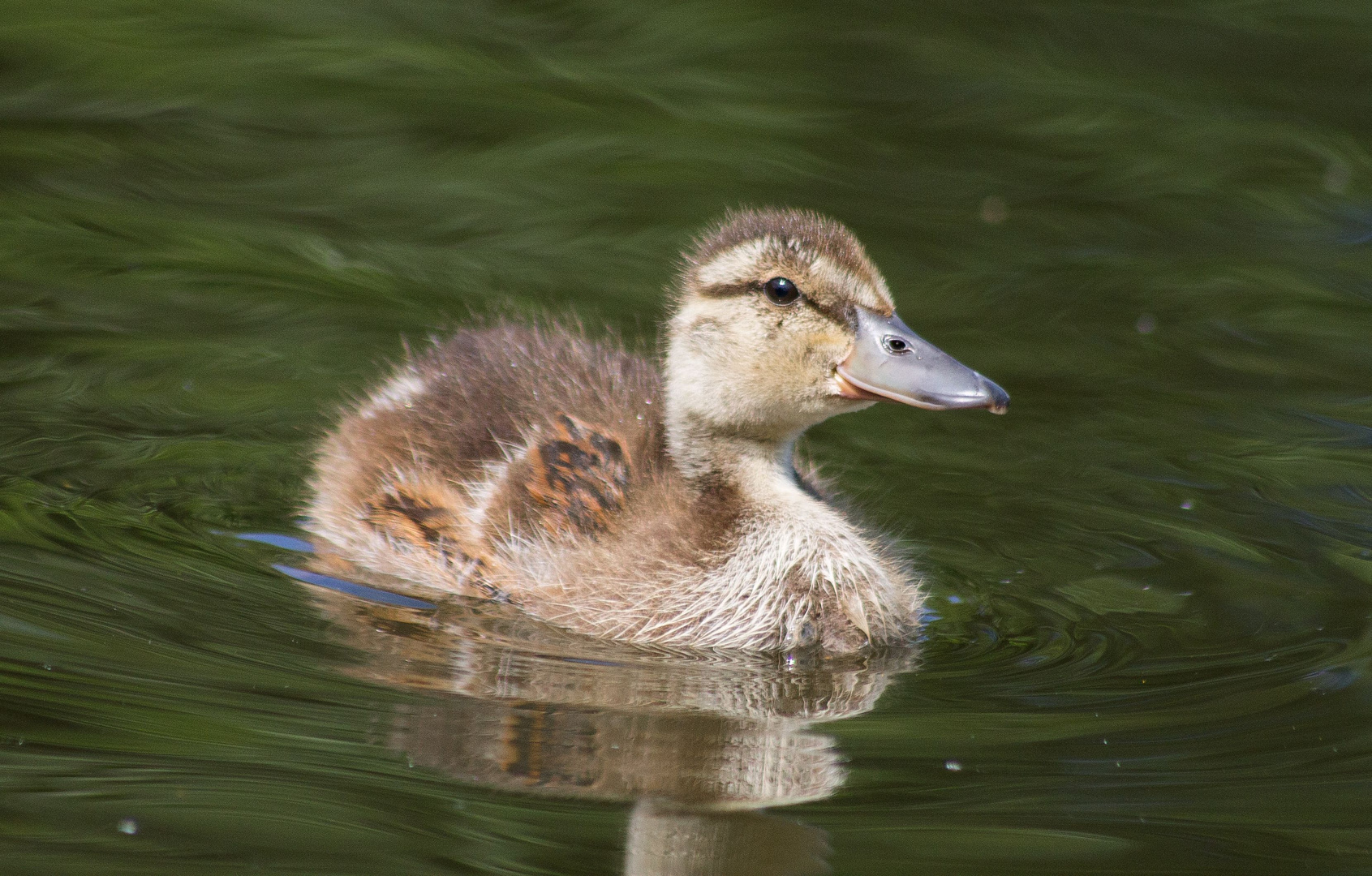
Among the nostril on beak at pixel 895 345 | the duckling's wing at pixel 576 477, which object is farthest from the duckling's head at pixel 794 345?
the duckling's wing at pixel 576 477

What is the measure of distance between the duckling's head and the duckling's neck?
0.02 metres

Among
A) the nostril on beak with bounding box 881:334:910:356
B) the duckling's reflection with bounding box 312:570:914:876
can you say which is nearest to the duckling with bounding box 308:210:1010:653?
the nostril on beak with bounding box 881:334:910:356

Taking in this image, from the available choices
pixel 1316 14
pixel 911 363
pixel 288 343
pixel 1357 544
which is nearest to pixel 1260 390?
pixel 1357 544

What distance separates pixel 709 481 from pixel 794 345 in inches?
22.3

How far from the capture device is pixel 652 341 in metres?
8.55

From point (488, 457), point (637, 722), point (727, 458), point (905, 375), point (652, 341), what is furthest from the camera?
point (652, 341)

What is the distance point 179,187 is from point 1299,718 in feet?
20.2

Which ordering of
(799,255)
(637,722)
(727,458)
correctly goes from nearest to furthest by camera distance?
A: (637,722)
(799,255)
(727,458)

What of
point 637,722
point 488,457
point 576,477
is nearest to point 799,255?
point 576,477

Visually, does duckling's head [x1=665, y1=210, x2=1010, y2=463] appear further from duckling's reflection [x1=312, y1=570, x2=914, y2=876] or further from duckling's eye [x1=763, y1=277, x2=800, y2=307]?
duckling's reflection [x1=312, y1=570, x2=914, y2=876]

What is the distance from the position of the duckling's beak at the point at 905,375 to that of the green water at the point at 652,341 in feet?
2.73

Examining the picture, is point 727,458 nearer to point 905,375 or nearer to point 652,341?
point 905,375

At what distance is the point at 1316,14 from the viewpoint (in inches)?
417

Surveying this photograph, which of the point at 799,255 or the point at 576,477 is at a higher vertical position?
the point at 799,255
